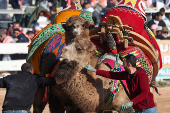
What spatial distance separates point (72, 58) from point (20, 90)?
0.74 m

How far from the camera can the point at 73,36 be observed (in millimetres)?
4406

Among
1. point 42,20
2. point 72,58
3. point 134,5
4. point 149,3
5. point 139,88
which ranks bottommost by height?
point 42,20

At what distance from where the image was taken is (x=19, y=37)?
1120 cm

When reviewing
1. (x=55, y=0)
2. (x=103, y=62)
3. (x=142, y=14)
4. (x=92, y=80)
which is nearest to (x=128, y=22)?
(x=142, y=14)

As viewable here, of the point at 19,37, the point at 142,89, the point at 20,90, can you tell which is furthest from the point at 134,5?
the point at 19,37

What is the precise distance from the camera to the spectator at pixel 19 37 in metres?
11.1

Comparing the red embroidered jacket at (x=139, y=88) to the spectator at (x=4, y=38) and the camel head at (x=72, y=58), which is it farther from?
the spectator at (x=4, y=38)

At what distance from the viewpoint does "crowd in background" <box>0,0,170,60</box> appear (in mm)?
11305

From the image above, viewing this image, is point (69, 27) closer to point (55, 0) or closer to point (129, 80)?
point (129, 80)

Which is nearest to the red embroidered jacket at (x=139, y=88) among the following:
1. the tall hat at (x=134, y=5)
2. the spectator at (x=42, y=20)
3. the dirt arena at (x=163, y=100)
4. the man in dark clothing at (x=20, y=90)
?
the man in dark clothing at (x=20, y=90)

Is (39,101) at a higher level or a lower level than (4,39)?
higher

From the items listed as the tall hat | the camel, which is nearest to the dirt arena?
the tall hat

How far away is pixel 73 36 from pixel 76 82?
1.91 feet

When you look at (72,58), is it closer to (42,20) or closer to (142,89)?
(142,89)
